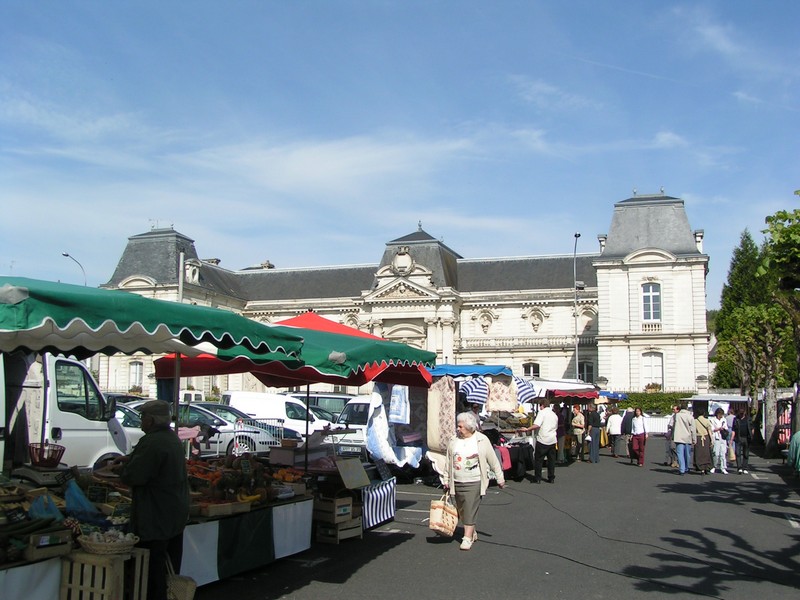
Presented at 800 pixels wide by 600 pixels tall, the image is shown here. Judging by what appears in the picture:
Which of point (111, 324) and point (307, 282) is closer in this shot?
point (111, 324)

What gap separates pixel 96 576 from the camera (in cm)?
572

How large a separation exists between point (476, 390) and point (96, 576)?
1356 centimetres

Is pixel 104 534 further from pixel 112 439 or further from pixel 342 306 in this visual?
pixel 342 306

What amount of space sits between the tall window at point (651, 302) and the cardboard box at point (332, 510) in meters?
47.0

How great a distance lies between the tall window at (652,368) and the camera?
5234cm

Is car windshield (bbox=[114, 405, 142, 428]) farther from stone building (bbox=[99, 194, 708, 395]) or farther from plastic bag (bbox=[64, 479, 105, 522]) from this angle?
stone building (bbox=[99, 194, 708, 395])

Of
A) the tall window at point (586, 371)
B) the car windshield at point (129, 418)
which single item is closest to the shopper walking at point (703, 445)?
the car windshield at point (129, 418)

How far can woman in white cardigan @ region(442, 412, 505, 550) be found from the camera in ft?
31.4

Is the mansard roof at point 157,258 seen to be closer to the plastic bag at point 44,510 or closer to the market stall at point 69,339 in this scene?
the market stall at point 69,339

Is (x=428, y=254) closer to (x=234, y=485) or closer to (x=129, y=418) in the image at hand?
(x=129, y=418)

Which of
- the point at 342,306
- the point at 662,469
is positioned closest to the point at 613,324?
the point at 342,306

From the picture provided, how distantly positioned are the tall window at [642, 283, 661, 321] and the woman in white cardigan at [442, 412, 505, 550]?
1810 inches

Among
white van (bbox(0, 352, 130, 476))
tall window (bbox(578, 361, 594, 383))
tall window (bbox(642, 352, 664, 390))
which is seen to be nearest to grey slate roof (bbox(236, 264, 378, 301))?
tall window (bbox(578, 361, 594, 383))

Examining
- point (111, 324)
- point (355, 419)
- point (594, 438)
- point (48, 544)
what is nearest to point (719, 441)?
point (594, 438)
